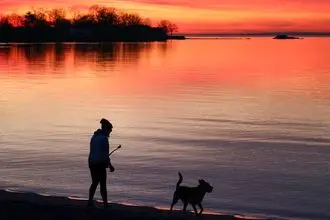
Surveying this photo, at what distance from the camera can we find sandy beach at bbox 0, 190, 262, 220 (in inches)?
428

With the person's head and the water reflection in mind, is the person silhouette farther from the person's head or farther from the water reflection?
the water reflection

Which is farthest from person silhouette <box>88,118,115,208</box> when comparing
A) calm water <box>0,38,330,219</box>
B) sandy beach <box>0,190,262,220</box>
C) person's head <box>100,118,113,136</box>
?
calm water <box>0,38,330,219</box>

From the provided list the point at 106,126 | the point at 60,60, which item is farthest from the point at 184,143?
the point at 60,60

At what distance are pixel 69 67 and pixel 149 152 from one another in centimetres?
5755

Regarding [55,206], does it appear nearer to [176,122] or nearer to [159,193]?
[159,193]

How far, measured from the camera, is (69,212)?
11031mm

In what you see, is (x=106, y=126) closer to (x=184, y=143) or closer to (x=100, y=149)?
(x=100, y=149)

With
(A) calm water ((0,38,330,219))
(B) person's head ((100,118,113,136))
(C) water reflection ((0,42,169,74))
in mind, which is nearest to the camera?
(B) person's head ((100,118,113,136))

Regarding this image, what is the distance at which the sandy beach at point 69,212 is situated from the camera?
1086 centimetres

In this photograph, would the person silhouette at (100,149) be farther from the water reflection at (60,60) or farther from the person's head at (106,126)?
the water reflection at (60,60)

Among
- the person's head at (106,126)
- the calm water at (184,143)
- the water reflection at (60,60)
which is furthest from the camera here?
the water reflection at (60,60)

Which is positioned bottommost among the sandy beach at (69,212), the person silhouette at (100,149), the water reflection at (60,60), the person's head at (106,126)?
the water reflection at (60,60)

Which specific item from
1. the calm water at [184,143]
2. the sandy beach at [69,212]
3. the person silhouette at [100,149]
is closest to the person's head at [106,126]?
the person silhouette at [100,149]

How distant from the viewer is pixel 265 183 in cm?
1619
